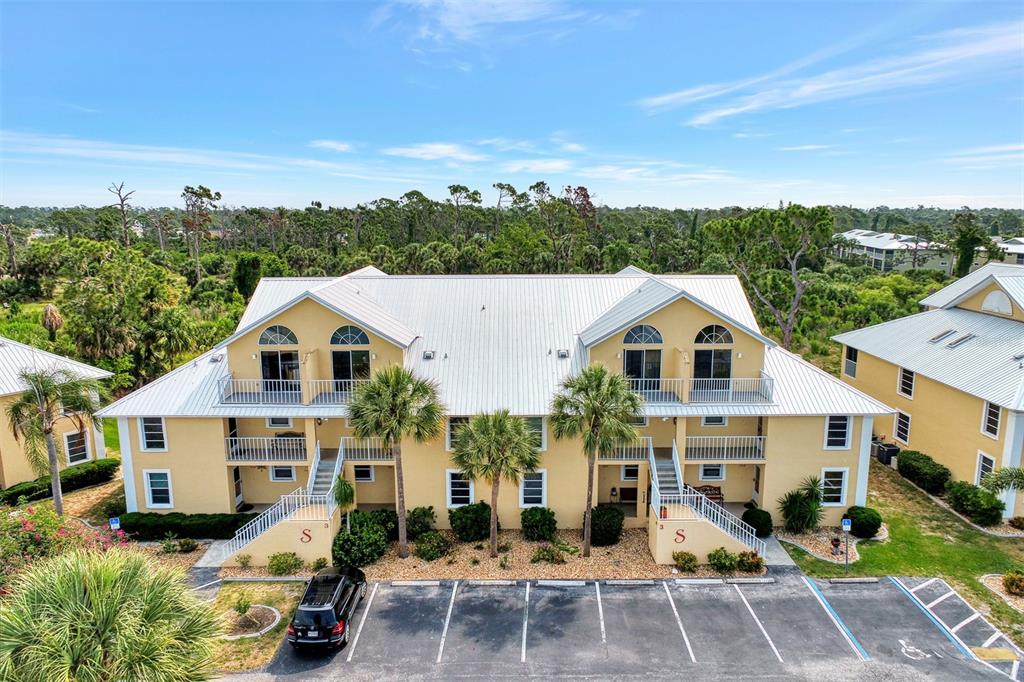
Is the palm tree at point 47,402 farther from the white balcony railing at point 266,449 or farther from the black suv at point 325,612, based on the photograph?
the black suv at point 325,612

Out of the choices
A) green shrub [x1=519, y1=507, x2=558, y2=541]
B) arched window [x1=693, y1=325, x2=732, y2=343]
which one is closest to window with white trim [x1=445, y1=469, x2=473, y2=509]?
green shrub [x1=519, y1=507, x2=558, y2=541]

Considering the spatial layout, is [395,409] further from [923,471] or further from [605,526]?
[923,471]

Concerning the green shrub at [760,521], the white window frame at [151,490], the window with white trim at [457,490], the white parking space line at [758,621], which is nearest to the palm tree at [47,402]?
the white window frame at [151,490]

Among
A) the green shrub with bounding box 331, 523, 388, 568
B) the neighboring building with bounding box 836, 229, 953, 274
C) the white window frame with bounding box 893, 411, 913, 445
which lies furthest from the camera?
the neighboring building with bounding box 836, 229, 953, 274

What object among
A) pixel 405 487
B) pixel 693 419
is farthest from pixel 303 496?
pixel 693 419

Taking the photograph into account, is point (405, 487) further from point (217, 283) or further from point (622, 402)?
point (217, 283)

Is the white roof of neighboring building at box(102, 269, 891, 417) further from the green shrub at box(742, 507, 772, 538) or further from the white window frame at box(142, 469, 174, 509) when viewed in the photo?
→ the green shrub at box(742, 507, 772, 538)
